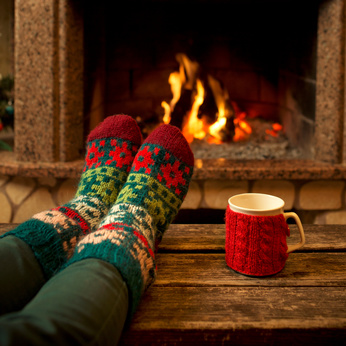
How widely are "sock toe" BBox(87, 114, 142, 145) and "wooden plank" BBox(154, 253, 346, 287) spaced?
33 centimetres

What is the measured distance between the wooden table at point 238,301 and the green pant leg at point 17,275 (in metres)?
0.15

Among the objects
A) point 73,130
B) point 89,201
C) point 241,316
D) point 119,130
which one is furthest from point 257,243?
point 73,130

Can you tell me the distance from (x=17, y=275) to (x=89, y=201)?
0.88 feet

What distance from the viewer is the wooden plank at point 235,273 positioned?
64 centimetres

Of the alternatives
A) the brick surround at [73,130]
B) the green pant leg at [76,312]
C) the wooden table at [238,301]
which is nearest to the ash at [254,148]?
the brick surround at [73,130]

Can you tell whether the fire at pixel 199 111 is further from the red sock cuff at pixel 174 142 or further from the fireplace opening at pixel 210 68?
the red sock cuff at pixel 174 142

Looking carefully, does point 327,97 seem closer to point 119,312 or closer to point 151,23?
point 151,23

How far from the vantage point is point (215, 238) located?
84 centimetres

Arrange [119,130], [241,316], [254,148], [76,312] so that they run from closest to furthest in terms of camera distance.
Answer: [76,312] < [241,316] < [119,130] < [254,148]

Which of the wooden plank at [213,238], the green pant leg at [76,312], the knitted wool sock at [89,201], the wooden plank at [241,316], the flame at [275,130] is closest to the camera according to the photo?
the green pant leg at [76,312]

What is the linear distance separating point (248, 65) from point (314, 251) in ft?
4.15

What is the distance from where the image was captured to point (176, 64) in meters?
1.83

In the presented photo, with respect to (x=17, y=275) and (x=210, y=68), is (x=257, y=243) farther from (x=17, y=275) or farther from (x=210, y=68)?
(x=210, y=68)

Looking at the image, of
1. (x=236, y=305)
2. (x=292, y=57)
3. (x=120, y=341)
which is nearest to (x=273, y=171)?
(x=292, y=57)
